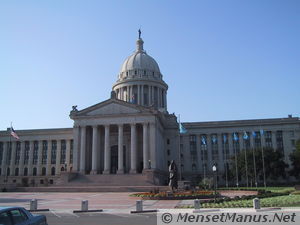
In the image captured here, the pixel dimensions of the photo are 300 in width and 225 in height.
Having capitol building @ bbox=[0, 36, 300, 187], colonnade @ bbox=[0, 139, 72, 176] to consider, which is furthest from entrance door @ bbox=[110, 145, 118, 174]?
colonnade @ bbox=[0, 139, 72, 176]

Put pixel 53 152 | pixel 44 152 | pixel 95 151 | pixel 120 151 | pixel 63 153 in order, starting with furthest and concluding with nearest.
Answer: pixel 44 152 < pixel 53 152 < pixel 63 153 < pixel 95 151 < pixel 120 151

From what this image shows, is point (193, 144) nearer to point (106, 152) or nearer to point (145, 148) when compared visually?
point (145, 148)

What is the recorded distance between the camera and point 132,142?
70250mm

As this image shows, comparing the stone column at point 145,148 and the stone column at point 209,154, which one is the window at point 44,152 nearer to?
the stone column at point 145,148

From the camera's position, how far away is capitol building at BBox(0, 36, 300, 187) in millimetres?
70312

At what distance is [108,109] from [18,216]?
62.7 metres

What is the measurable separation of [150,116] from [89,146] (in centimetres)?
1653

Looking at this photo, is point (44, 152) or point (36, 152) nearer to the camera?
point (44, 152)

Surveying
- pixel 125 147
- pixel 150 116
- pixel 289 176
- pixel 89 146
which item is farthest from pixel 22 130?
pixel 289 176

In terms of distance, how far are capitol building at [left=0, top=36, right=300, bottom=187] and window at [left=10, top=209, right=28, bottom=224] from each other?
52.2 meters

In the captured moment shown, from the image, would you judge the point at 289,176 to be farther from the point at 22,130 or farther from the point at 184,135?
the point at 22,130

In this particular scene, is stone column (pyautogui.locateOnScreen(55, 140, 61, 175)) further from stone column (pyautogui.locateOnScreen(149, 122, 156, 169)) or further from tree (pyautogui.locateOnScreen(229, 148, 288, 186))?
tree (pyautogui.locateOnScreen(229, 148, 288, 186))

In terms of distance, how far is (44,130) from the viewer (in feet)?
300

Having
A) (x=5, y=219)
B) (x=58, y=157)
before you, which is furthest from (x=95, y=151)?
(x=5, y=219)
